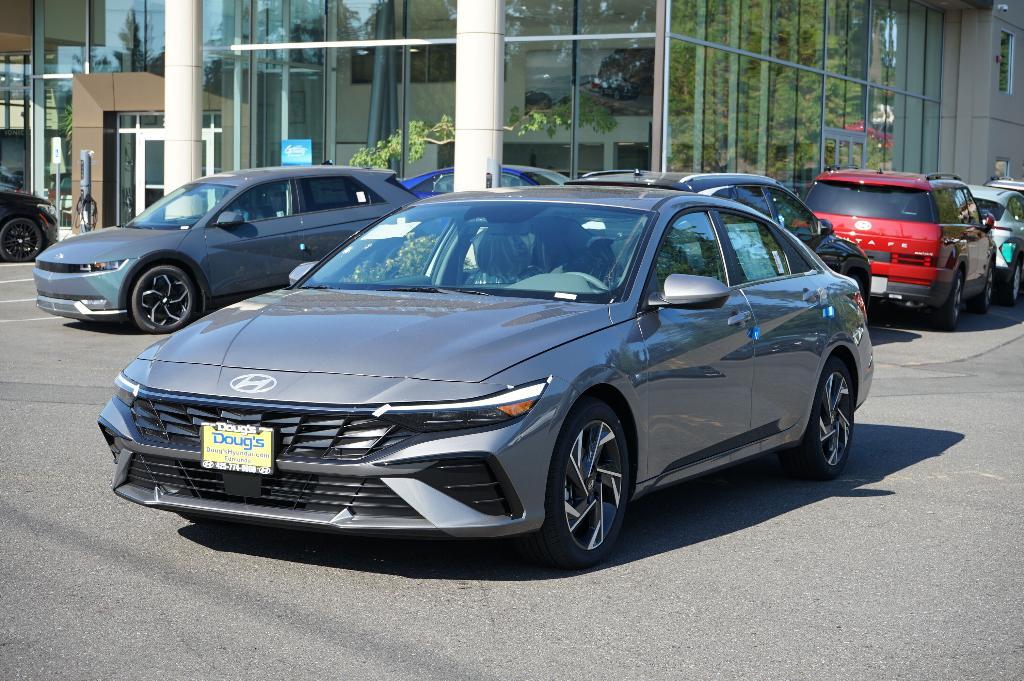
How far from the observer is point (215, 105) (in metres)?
30.6

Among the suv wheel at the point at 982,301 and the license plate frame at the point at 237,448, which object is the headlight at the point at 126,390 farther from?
the suv wheel at the point at 982,301

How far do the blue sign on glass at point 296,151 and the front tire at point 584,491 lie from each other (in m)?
24.6

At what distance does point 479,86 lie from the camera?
870 inches

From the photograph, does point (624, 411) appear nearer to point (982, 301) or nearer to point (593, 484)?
point (593, 484)

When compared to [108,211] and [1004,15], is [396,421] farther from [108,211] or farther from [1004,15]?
[1004,15]

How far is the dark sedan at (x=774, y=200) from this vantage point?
1250 cm

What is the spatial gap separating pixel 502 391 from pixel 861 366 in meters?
3.79

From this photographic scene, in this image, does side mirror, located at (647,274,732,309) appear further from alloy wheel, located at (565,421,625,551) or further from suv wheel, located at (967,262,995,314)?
suv wheel, located at (967,262,995,314)

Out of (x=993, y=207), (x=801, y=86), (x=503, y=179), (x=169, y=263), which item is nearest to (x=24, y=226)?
(x=503, y=179)

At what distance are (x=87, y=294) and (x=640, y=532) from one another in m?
9.93

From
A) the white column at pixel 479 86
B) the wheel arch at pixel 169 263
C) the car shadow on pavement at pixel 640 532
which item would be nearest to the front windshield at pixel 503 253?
the car shadow on pavement at pixel 640 532

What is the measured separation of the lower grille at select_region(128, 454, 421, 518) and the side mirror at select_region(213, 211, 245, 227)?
33.5ft

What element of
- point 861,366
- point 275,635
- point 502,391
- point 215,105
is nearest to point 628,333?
point 502,391

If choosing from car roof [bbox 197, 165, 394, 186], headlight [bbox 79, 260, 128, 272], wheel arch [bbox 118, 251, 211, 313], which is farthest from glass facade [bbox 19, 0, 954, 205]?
headlight [bbox 79, 260, 128, 272]
